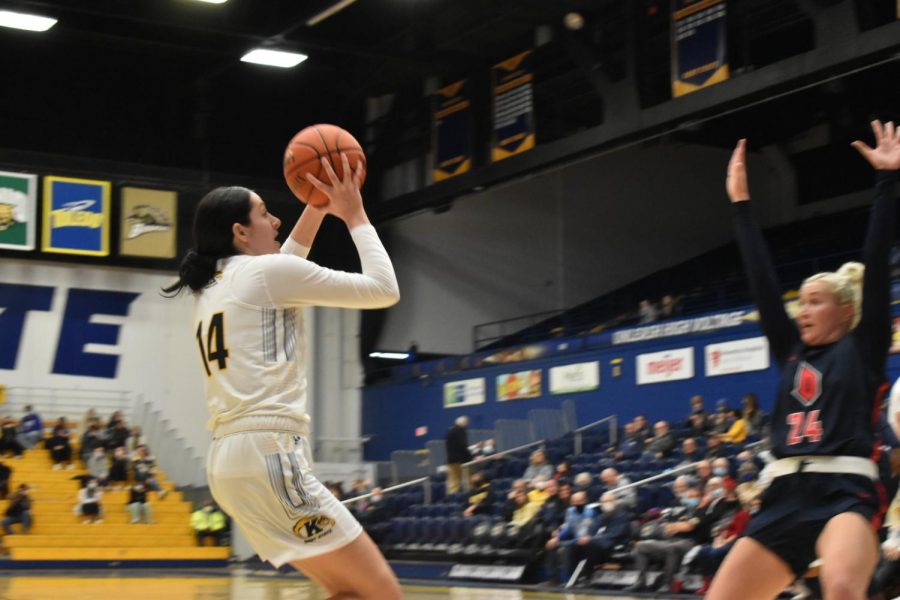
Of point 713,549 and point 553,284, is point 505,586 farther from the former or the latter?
point 553,284

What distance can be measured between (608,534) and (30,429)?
529 inches

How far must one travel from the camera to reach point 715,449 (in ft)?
53.1

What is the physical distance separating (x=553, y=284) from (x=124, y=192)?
913cm

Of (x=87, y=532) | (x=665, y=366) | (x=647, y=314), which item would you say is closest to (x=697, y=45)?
(x=665, y=366)

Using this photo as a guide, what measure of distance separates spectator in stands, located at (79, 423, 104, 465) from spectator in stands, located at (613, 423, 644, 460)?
1026 cm

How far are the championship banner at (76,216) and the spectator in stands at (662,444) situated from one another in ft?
38.6

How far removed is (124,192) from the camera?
24500 mm

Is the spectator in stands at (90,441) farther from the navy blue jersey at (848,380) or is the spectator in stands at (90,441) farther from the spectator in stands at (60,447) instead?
the navy blue jersey at (848,380)

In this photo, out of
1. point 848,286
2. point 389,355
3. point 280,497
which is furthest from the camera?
point 389,355

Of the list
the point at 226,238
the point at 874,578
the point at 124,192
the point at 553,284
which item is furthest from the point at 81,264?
the point at 226,238

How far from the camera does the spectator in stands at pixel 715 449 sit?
15.9 metres

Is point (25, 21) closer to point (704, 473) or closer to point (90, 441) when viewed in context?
point (90, 441)

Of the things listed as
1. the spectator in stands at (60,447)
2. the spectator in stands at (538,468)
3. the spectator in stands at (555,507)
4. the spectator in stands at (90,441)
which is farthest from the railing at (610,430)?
the spectator in stands at (60,447)

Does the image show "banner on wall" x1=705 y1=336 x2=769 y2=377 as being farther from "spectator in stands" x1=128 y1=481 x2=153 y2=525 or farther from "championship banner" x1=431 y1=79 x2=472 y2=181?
"spectator in stands" x1=128 y1=481 x2=153 y2=525
